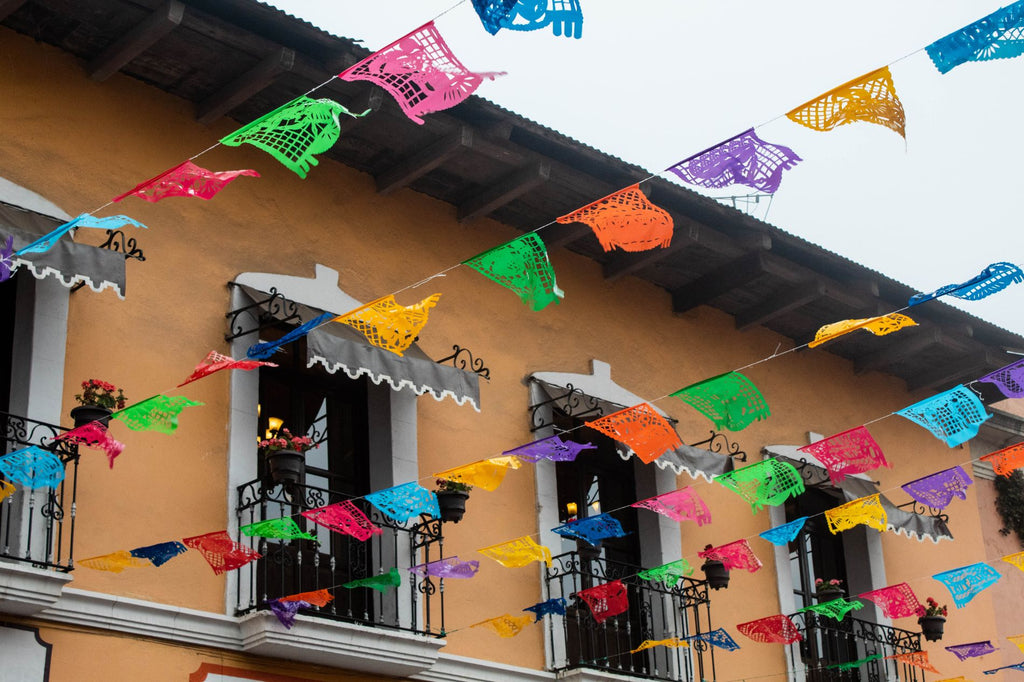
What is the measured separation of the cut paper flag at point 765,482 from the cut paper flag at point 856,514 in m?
A: 0.36

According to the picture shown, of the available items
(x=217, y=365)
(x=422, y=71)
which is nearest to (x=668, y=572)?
(x=217, y=365)

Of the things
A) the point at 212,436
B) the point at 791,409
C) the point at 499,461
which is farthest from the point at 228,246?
the point at 791,409

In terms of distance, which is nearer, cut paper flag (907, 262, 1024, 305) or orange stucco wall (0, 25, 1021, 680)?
cut paper flag (907, 262, 1024, 305)

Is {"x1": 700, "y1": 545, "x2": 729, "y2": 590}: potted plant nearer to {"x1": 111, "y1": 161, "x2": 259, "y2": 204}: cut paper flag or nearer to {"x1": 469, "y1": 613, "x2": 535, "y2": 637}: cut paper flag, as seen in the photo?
{"x1": 469, "y1": 613, "x2": 535, "y2": 637}: cut paper flag

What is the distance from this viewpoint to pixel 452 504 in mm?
10250

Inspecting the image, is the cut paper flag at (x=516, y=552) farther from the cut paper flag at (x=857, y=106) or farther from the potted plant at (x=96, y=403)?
the cut paper flag at (x=857, y=106)

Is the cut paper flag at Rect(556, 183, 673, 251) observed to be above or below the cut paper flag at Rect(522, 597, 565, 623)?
above

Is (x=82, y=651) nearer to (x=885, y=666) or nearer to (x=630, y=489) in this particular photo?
(x=630, y=489)

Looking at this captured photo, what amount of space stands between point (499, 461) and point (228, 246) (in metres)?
2.55

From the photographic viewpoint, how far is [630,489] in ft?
42.0

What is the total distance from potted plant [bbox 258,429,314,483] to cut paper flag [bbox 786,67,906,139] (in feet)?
12.7

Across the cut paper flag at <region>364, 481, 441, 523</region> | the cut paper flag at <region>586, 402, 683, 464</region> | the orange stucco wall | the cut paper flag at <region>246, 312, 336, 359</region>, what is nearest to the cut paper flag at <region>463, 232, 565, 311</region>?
the cut paper flag at <region>246, 312, 336, 359</region>

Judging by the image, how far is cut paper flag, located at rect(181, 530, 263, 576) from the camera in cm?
870

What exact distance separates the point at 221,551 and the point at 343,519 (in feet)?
2.40
